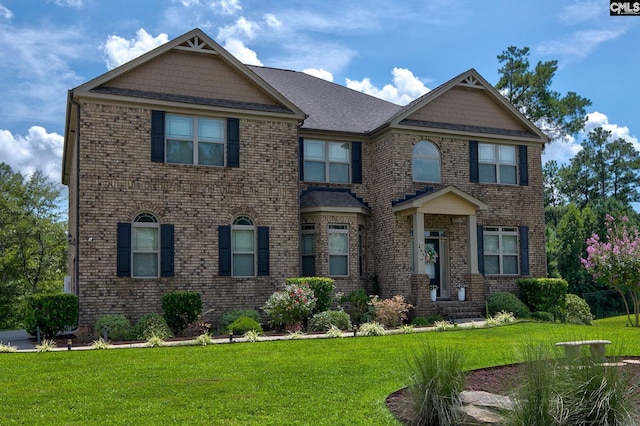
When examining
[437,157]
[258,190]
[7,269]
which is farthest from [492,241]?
[7,269]

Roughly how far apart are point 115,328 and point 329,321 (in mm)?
5306

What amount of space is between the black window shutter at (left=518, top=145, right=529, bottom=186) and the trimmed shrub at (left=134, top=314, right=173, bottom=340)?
1332 cm

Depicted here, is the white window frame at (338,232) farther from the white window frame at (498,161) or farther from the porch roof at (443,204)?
the white window frame at (498,161)

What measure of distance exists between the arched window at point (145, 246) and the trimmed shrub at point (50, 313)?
6.64ft

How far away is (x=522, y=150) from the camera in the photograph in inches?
908

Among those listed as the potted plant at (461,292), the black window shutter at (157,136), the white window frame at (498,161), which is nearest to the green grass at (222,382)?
the black window shutter at (157,136)

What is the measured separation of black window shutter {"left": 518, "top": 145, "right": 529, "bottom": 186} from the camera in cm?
2289

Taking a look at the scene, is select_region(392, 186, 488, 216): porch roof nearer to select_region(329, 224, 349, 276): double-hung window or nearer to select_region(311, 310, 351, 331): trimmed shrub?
select_region(329, 224, 349, 276): double-hung window

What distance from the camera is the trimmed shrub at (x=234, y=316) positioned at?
1730 cm

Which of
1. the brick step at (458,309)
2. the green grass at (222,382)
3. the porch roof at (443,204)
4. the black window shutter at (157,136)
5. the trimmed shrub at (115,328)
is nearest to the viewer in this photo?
the green grass at (222,382)

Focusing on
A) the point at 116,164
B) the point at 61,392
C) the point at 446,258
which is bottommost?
the point at 61,392

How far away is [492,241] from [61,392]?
16.5 m

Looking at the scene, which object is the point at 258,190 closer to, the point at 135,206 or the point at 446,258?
the point at 135,206

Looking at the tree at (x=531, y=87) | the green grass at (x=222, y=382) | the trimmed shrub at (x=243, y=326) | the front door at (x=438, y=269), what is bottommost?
the green grass at (x=222, y=382)
